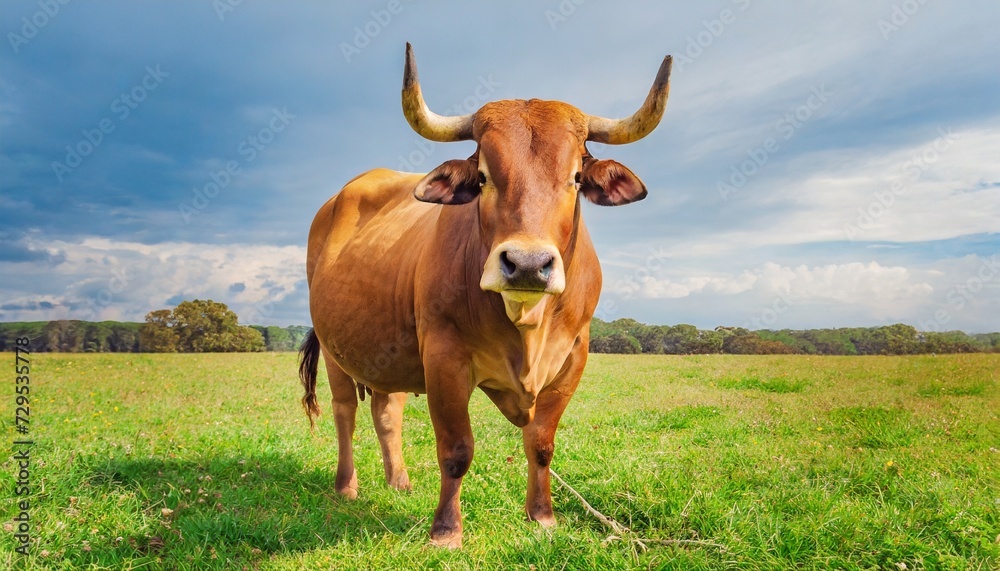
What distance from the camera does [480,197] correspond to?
4.51 m

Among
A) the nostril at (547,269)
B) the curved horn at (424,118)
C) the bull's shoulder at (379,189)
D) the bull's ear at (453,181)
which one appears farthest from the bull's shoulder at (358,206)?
the nostril at (547,269)

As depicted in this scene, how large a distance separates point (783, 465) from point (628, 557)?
10.2 feet

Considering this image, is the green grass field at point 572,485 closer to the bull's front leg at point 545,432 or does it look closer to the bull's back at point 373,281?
the bull's front leg at point 545,432

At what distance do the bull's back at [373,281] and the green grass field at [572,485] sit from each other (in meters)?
1.36

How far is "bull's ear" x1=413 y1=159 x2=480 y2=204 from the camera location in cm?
457

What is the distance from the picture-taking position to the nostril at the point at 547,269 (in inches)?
145

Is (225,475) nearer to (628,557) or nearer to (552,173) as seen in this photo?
(628,557)

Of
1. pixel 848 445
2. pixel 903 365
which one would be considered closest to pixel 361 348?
pixel 848 445

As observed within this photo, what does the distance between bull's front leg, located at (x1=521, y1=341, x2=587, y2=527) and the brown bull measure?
0.01 m

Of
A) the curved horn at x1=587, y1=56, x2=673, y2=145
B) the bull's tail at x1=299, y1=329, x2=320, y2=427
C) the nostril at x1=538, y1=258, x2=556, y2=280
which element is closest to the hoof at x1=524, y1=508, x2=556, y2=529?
the nostril at x1=538, y1=258, x2=556, y2=280

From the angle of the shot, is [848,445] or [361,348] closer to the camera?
[361,348]

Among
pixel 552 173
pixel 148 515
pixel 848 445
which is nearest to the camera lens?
pixel 552 173

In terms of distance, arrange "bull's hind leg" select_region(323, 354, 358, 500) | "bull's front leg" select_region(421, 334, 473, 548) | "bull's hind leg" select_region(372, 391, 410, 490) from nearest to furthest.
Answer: "bull's front leg" select_region(421, 334, 473, 548) → "bull's hind leg" select_region(323, 354, 358, 500) → "bull's hind leg" select_region(372, 391, 410, 490)

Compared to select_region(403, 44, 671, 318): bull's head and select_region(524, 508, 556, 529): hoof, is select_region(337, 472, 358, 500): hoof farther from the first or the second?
select_region(403, 44, 671, 318): bull's head
